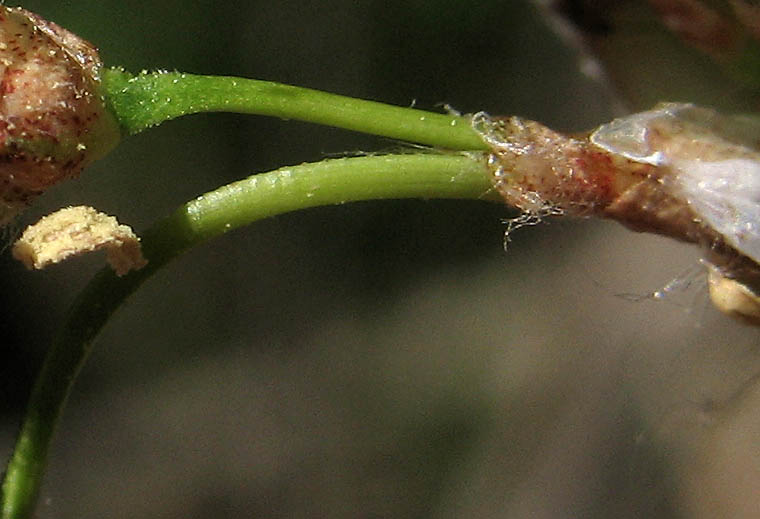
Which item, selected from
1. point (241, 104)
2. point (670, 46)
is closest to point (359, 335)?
point (670, 46)

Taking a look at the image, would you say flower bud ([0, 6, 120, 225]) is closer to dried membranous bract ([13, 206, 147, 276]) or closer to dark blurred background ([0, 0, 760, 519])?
dried membranous bract ([13, 206, 147, 276])

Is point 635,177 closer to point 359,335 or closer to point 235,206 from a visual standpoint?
point 235,206

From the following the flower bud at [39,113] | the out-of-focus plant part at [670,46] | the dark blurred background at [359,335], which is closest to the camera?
the flower bud at [39,113]

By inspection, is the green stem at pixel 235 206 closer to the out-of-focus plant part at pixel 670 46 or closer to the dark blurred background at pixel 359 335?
the out-of-focus plant part at pixel 670 46

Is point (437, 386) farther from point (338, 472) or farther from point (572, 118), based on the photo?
point (572, 118)

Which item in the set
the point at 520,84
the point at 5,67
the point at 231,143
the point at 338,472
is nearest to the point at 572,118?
the point at 520,84

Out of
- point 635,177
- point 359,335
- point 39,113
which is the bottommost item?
point 635,177

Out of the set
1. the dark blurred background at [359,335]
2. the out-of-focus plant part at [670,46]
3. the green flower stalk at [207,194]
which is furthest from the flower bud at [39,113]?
the dark blurred background at [359,335]
